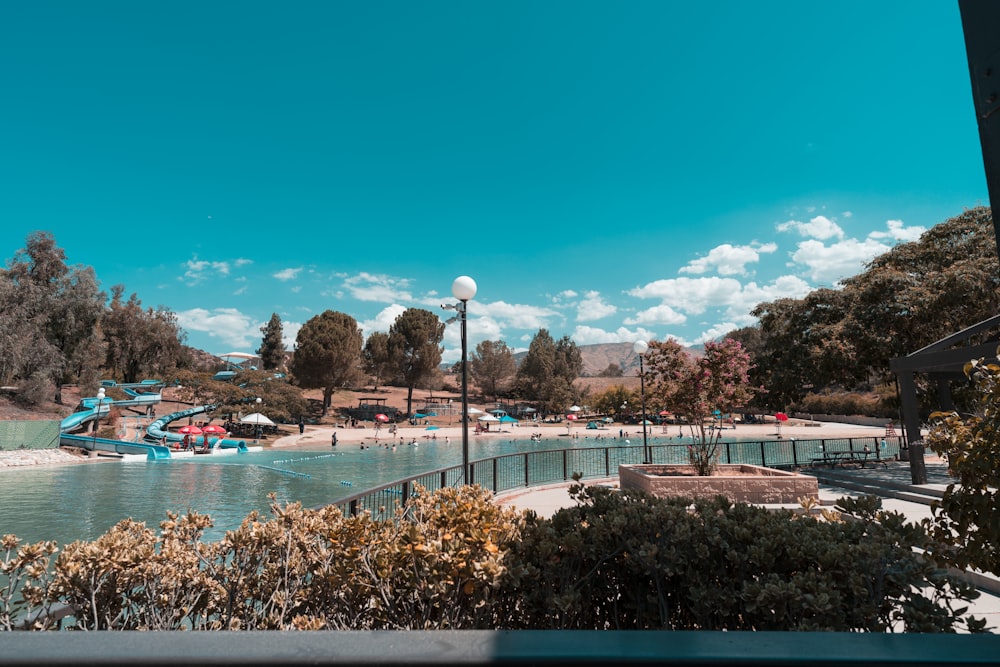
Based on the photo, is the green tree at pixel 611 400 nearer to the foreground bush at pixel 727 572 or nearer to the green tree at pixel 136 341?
the green tree at pixel 136 341

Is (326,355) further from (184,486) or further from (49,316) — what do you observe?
(184,486)

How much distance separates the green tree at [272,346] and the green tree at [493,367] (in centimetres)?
2766

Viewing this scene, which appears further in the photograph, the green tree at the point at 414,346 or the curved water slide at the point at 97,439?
the green tree at the point at 414,346

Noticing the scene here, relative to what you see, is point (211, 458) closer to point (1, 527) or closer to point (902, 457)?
point (1, 527)

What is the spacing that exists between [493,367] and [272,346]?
103ft

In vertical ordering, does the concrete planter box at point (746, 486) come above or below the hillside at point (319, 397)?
below

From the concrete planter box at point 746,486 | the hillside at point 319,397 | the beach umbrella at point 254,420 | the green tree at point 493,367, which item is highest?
the green tree at point 493,367

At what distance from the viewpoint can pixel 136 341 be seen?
52.3m

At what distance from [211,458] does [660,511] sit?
29.6m

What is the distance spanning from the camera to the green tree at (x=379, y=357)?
6038 centimetres

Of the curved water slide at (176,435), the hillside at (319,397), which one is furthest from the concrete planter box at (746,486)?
the curved water slide at (176,435)

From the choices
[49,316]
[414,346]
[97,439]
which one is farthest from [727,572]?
[414,346]

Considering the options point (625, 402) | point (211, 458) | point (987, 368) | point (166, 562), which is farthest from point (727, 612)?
point (625, 402)

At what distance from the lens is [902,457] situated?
1460 cm
